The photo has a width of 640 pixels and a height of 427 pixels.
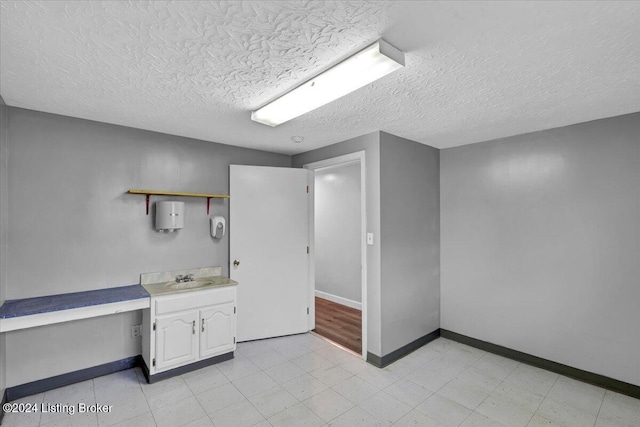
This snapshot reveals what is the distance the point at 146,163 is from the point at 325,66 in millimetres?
2175

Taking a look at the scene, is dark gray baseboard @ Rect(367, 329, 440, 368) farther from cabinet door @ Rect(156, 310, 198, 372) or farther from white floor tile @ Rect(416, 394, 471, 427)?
cabinet door @ Rect(156, 310, 198, 372)

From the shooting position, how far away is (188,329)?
8.90 ft

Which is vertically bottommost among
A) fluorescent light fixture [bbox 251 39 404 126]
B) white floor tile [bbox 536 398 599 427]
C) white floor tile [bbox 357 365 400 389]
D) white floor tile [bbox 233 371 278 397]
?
white floor tile [bbox 536 398 599 427]

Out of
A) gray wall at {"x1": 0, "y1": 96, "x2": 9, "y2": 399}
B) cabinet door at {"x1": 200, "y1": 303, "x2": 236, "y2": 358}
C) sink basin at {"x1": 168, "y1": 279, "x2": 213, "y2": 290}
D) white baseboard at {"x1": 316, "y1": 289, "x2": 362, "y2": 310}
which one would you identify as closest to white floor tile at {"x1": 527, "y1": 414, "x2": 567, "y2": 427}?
cabinet door at {"x1": 200, "y1": 303, "x2": 236, "y2": 358}

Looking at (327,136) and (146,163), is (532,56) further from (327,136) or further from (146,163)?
(146,163)

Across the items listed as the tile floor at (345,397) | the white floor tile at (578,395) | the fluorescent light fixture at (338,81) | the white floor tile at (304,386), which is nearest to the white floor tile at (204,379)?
the tile floor at (345,397)

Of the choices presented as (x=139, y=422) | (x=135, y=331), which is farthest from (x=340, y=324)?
(x=139, y=422)

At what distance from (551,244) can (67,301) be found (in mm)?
4253

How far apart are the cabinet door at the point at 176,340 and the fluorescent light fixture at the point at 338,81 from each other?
1.88m

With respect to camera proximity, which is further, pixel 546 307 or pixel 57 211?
pixel 546 307

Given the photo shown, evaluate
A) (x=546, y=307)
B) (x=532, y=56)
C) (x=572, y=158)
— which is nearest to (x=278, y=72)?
(x=532, y=56)

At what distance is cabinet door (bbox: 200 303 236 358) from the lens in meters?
2.80

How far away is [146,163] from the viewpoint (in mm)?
2955

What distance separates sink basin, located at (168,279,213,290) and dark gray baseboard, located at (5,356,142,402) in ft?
2.48
